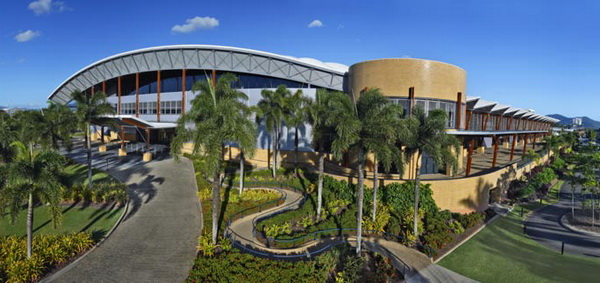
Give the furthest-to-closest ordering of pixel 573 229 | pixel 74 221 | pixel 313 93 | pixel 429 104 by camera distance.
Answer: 1. pixel 313 93
2. pixel 429 104
3. pixel 573 229
4. pixel 74 221

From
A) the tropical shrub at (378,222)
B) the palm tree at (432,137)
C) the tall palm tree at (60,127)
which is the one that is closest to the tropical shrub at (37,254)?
the tall palm tree at (60,127)

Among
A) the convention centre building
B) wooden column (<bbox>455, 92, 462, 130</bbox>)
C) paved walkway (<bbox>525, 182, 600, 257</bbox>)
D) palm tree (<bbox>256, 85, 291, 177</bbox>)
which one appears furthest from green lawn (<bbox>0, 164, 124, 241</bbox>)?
wooden column (<bbox>455, 92, 462, 130</bbox>)

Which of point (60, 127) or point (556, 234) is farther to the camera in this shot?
point (60, 127)

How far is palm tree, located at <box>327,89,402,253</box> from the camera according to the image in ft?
46.5

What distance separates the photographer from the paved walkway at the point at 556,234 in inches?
725

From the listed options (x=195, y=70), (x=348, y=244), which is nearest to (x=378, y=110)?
(x=348, y=244)

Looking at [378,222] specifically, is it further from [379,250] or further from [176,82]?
[176,82]

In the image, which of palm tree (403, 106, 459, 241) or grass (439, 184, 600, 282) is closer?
grass (439, 184, 600, 282)

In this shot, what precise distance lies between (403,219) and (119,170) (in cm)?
2762

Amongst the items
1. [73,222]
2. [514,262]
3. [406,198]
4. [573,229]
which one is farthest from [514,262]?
[73,222]

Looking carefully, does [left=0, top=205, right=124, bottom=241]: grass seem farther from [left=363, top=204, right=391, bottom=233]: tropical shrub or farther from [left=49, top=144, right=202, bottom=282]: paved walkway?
[left=363, top=204, right=391, bottom=233]: tropical shrub

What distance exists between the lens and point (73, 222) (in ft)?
58.3

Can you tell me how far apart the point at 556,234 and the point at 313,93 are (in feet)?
81.5

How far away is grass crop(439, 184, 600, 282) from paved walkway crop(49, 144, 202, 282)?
13657 millimetres
